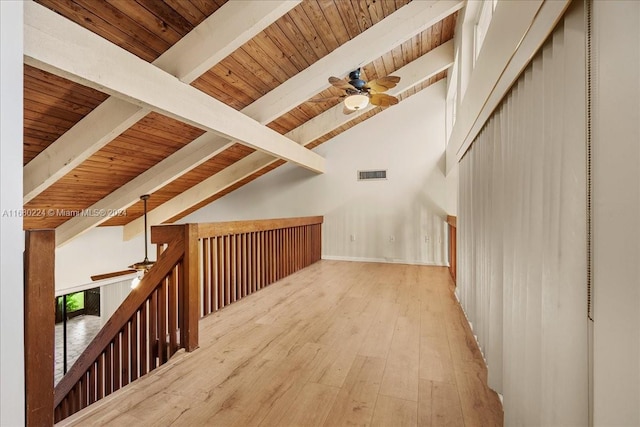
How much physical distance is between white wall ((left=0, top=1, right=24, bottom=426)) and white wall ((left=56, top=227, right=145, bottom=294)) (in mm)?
4909

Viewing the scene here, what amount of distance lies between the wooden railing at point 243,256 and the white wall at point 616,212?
242 cm

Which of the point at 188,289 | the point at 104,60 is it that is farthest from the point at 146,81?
the point at 188,289

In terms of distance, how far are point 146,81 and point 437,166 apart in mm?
4654

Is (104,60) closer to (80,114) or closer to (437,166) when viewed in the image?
(80,114)

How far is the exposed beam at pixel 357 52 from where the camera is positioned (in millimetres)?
3055

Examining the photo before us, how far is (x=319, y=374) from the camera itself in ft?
5.79

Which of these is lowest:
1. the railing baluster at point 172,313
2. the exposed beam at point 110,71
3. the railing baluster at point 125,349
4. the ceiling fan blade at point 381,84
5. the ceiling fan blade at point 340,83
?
the railing baluster at point 125,349

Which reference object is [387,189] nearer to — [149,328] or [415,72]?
[415,72]

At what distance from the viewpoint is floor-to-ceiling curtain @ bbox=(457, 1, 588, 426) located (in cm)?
83

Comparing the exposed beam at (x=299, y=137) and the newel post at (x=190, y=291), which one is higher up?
the exposed beam at (x=299, y=137)

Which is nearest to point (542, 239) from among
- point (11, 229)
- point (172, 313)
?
point (11, 229)

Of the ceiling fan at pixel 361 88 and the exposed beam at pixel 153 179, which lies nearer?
the ceiling fan at pixel 361 88

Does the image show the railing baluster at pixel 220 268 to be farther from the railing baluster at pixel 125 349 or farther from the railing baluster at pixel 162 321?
the railing baluster at pixel 125 349

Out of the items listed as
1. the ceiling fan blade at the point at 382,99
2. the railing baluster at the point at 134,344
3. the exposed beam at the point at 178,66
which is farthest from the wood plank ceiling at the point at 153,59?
the railing baluster at the point at 134,344
